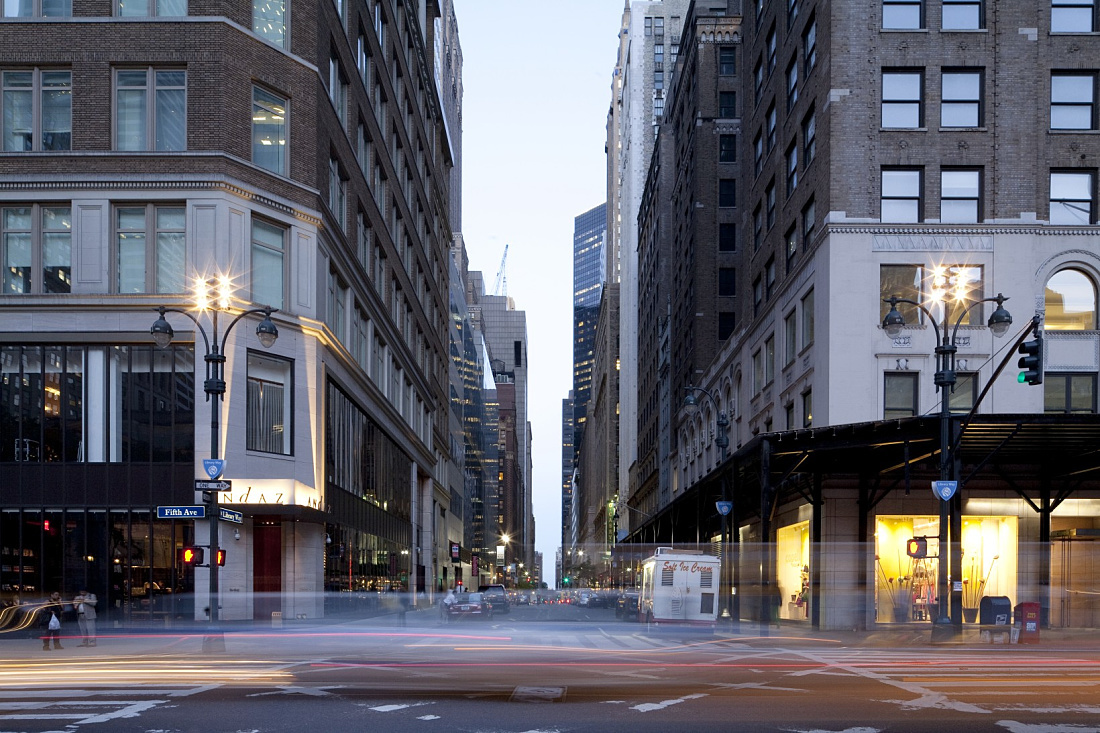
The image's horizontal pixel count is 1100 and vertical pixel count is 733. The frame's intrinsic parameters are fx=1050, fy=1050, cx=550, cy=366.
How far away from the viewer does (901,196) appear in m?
37.7

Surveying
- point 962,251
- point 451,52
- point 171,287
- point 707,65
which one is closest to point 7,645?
point 171,287

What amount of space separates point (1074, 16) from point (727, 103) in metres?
41.3

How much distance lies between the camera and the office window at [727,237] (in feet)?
248

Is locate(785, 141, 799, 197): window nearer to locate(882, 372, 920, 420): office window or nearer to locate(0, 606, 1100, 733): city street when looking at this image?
locate(882, 372, 920, 420): office window

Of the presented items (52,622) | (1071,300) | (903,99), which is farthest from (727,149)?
(52,622)

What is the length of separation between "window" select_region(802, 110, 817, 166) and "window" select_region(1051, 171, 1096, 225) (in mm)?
8508

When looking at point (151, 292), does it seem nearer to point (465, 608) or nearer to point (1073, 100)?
point (465, 608)

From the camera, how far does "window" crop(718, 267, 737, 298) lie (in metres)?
74.7

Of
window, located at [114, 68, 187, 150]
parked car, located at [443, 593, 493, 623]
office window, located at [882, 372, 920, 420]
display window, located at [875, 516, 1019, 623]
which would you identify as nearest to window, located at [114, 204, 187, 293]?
window, located at [114, 68, 187, 150]

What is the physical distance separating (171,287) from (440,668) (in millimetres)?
19493

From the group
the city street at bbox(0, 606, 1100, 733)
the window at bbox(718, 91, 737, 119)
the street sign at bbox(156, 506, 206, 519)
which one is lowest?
the city street at bbox(0, 606, 1100, 733)

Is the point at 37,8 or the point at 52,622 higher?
the point at 37,8

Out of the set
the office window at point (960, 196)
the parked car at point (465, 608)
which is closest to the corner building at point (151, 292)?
the parked car at point (465, 608)

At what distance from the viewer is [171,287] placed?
A: 33.9 m
